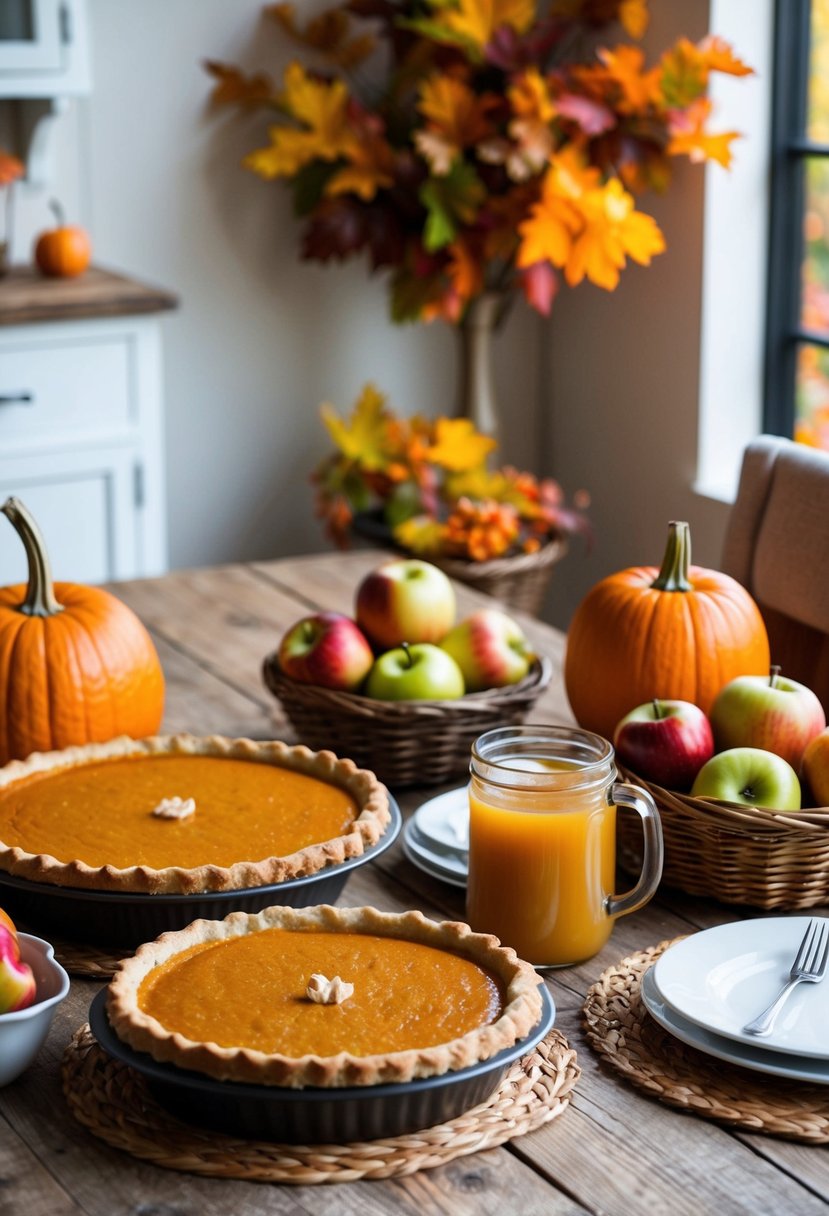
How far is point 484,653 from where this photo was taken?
1510mm

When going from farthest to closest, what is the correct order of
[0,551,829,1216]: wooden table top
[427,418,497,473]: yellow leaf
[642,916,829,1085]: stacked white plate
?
[427,418,497,473]: yellow leaf
[642,916,829,1085]: stacked white plate
[0,551,829,1216]: wooden table top

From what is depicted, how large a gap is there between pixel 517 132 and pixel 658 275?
0.53m

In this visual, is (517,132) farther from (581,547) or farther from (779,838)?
(779,838)

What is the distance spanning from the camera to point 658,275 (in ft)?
11.2

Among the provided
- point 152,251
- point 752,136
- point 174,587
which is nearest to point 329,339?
point 152,251

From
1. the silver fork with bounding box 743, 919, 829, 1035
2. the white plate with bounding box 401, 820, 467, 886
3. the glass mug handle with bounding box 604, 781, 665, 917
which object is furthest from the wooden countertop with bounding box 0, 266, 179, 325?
the silver fork with bounding box 743, 919, 829, 1035

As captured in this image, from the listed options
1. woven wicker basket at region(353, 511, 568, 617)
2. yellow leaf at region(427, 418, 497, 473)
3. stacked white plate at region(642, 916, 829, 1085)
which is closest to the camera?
stacked white plate at region(642, 916, 829, 1085)

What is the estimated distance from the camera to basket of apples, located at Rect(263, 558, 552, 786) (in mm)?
1441

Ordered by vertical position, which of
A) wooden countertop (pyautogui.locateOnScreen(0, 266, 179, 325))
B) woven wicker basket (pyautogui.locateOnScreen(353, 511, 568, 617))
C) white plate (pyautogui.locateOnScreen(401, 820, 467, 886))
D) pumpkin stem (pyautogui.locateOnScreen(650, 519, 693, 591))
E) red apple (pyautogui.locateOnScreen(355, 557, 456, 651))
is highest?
wooden countertop (pyautogui.locateOnScreen(0, 266, 179, 325))

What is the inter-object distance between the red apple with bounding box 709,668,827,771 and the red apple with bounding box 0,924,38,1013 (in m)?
0.60

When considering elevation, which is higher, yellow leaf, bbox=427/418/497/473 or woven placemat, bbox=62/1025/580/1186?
yellow leaf, bbox=427/418/497/473

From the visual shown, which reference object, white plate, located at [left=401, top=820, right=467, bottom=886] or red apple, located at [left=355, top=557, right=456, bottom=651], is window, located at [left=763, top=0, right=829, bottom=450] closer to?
red apple, located at [left=355, top=557, right=456, bottom=651]

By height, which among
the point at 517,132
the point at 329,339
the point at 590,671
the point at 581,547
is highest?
the point at 517,132

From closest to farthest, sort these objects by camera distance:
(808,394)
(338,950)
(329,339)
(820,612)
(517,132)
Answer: (338,950) → (820,612) → (517,132) → (808,394) → (329,339)
